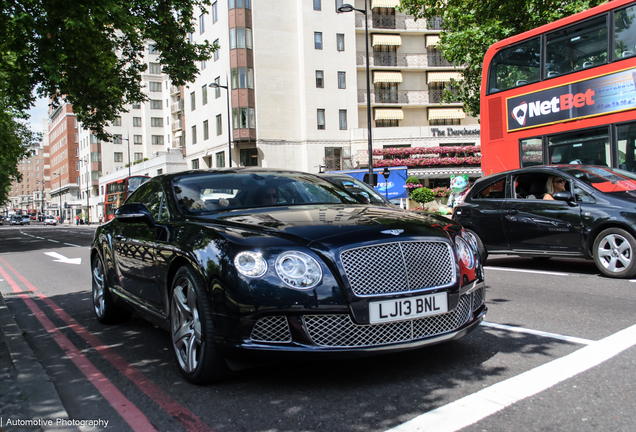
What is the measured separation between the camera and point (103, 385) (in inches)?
145

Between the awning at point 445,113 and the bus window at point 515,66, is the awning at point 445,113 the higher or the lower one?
the higher one

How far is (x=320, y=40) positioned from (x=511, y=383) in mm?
41235

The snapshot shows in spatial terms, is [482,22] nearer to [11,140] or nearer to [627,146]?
[627,146]

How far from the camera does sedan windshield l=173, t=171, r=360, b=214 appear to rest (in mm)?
4334

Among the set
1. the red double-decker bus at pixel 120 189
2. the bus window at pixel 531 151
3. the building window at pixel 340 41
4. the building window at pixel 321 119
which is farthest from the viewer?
the building window at pixel 340 41

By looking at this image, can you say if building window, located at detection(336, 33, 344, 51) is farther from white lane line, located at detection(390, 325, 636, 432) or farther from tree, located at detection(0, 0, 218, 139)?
white lane line, located at detection(390, 325, 636, 432)

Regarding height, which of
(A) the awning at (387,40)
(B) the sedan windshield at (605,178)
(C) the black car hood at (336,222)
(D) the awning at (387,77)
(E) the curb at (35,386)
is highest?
(A) the awning at (387,40)

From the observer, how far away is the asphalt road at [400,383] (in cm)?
282

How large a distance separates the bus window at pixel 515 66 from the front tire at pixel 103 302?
9049mm

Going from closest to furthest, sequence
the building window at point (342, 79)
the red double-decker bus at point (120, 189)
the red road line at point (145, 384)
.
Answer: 1. the red road line at point (145, 384)
2. the red double-decker bus at point (120, 189)
3. the building window at point (342, 79)

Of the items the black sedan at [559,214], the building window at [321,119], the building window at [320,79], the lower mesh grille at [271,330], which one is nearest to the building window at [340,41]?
the building window at [320,79]

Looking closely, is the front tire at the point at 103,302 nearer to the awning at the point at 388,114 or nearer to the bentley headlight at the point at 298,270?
the bentley headlight at the point at 298,270

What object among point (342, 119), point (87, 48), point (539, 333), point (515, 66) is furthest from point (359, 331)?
point (342, 119)

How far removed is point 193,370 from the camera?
3.48 meters
